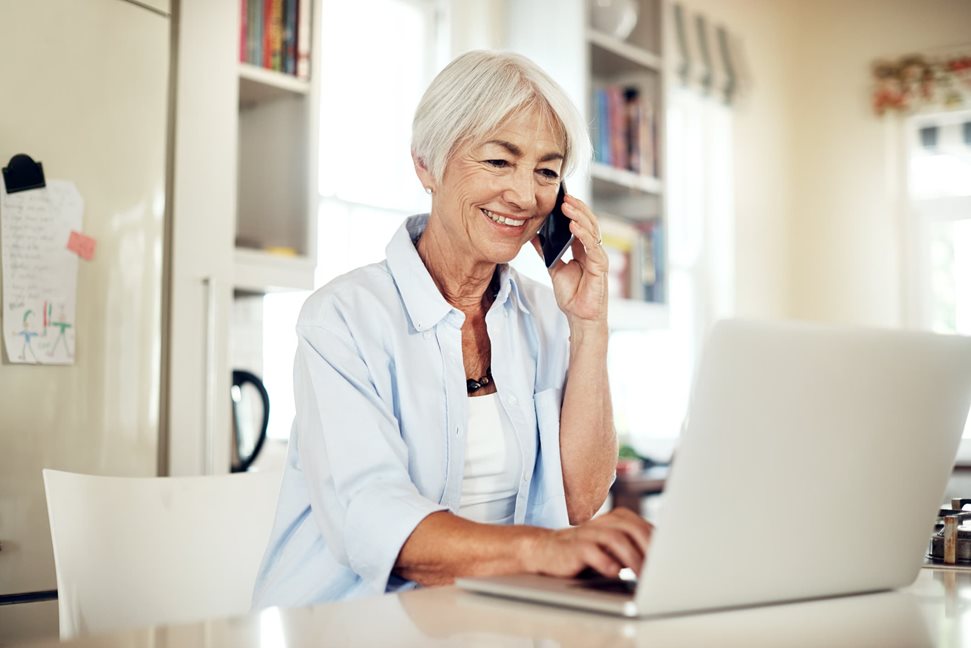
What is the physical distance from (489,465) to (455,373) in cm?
14

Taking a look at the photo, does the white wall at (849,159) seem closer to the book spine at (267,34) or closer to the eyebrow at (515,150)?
the book spine at (267,34)

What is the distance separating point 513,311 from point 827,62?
173 inches

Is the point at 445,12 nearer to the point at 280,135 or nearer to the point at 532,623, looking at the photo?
the point at 280,135

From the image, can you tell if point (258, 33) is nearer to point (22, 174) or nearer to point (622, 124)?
point (22, 174)

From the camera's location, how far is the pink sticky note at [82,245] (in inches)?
80.3

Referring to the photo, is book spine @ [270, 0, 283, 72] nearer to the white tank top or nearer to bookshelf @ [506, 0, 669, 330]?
bookshelf @ [506, 0, 669, 330]

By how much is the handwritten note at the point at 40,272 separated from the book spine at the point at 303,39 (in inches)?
31.3

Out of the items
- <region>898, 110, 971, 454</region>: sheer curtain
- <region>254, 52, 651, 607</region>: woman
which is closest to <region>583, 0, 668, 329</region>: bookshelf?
<region>898, 110, 971, 454</region>: sheer curtain

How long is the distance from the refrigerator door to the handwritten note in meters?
0.02

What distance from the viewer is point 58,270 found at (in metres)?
2.01

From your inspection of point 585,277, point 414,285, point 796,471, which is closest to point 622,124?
point 585,277

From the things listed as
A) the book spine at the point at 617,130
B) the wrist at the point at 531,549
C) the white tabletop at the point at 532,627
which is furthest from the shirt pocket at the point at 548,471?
the book spine at the point at 617,130

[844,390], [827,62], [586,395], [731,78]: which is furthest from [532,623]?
[827,62]

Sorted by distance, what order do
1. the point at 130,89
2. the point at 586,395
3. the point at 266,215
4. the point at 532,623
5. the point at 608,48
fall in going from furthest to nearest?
the point at 608,48 < the point at 266,215 < the point at 130,89 < the point at 586,395 < the point at 532,623
